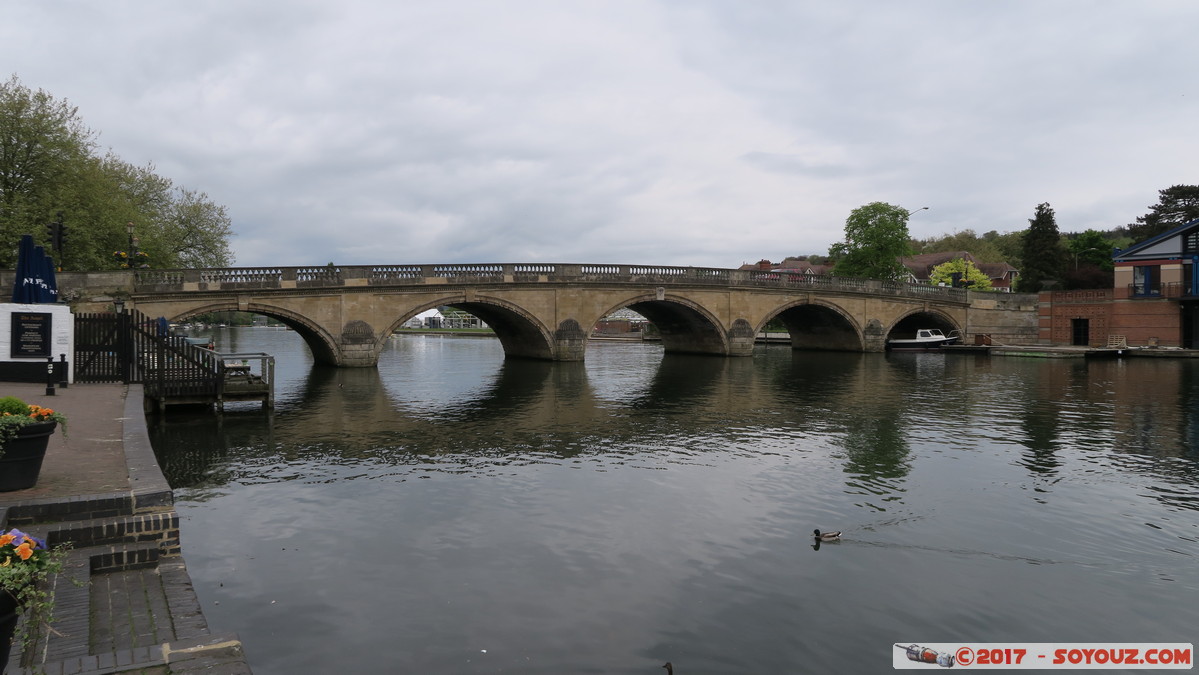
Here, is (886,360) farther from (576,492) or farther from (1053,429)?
(576,492)

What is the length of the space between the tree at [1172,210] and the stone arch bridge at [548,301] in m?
25.3

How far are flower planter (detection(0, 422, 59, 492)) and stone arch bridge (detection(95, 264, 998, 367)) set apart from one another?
24.3m

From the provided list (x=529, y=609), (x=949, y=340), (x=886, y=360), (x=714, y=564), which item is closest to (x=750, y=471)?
(x=714, y=564)

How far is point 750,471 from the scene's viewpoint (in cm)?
1395

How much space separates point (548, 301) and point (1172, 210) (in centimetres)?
6215

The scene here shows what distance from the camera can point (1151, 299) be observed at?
49.5 m

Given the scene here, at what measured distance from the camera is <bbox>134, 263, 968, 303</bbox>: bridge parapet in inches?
1203

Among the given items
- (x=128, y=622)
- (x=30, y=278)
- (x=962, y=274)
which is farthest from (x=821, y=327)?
(x=128, y=622)

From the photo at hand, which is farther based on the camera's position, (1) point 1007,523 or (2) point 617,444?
(2) point 617,444

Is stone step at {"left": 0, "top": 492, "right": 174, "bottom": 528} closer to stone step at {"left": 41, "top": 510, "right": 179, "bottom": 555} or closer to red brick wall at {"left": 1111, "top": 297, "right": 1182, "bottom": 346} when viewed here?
stone step at {"left": 41, "top": 510, "right": 179, "bottom": 555}

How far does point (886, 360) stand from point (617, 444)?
3449 cm

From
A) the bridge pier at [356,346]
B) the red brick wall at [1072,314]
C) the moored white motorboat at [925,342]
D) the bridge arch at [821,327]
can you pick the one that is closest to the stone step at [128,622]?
the bridge pier at [356,346]

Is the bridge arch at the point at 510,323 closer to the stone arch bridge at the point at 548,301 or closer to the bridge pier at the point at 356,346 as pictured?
the stone arch bridge at the point at 548,301

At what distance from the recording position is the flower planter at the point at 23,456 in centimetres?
759
